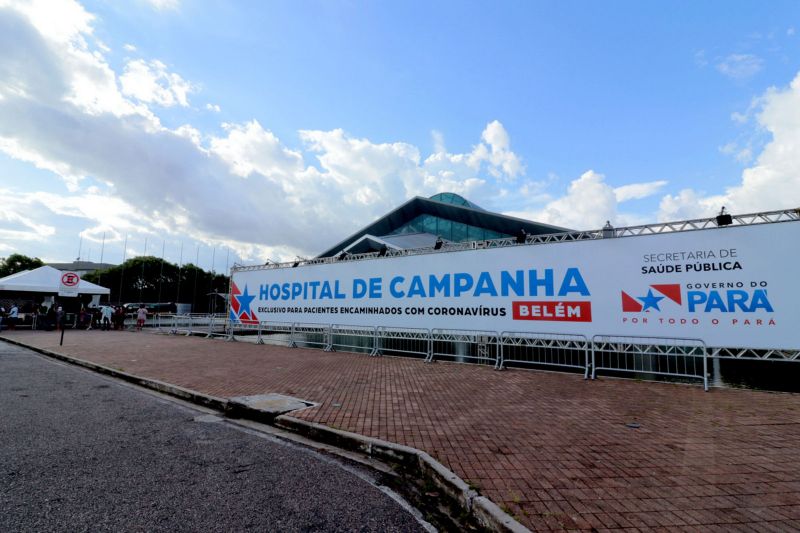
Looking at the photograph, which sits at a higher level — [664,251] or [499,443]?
[664,251]

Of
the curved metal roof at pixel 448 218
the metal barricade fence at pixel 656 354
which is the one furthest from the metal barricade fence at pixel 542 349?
the curved metal roof at pixel 448 218

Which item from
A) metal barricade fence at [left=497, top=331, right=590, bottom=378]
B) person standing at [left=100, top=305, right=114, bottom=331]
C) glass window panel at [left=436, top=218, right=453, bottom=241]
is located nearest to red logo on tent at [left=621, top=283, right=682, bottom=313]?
metal barricade fence at [left=497, top=331, right=590, bottom=378]

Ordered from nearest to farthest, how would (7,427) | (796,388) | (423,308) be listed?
(7,427), (796,388), (423,308)

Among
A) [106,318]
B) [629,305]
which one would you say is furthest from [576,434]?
[106,318]

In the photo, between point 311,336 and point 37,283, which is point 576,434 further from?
point 37,283

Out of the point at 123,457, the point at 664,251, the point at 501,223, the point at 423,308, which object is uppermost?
the point at 501,223

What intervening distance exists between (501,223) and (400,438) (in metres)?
26.4

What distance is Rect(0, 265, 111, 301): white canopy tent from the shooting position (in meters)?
22.3

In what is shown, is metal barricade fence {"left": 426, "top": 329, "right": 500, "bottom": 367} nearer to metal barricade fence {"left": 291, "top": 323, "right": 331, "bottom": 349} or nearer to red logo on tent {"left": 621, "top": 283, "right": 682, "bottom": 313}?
red logo on tent {"left": 621, "top": 283, "right": 682, "bottom": 313}

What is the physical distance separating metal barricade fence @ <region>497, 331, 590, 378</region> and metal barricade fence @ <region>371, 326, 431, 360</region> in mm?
2884

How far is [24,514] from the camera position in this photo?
122 inches

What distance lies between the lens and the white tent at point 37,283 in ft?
73.3

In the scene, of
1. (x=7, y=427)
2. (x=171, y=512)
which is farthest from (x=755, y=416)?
(x=7, y=427)

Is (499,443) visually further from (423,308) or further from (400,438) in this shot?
(423,308)
